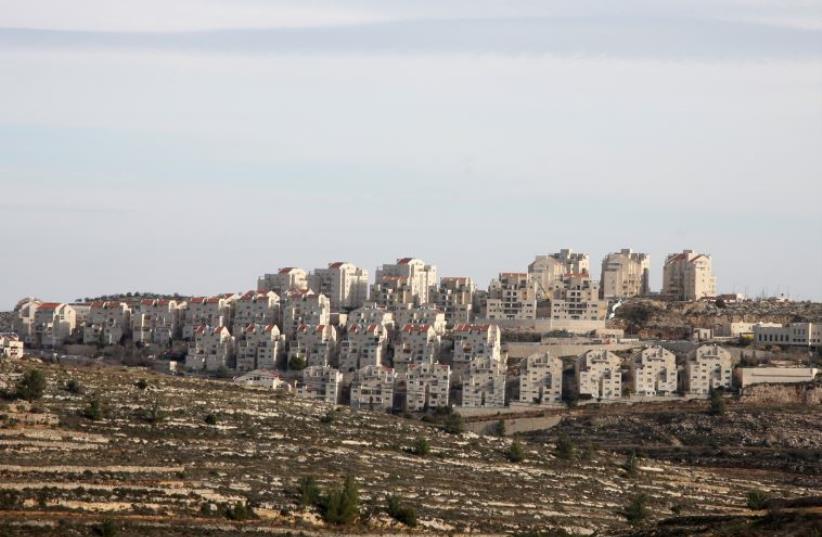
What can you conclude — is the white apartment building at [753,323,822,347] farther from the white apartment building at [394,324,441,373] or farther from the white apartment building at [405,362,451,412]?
the white apartment building at [405,362,451,412]

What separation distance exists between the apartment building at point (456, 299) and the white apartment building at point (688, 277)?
553 inches

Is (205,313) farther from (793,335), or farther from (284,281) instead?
(793,335)

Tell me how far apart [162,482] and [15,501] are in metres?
5.98

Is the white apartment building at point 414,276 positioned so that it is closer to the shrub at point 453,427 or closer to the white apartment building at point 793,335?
the white apartment building at point 793,335

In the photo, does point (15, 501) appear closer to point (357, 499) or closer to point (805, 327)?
point (357, 499)

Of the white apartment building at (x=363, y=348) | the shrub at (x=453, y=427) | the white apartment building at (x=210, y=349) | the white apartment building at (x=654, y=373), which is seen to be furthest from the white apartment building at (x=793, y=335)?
the shrub at (x=453, y=427)

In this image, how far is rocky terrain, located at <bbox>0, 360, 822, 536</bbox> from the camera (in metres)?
50.6

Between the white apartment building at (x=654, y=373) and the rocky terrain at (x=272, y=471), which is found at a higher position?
the white apartment building at (x=654, y=373)

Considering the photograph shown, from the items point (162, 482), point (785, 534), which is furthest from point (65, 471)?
point (785, 534)

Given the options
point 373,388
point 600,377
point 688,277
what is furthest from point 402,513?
point 688,277

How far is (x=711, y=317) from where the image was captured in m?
128

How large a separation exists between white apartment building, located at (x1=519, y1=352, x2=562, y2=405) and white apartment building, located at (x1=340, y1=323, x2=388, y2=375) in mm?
10381

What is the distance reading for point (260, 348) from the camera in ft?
388

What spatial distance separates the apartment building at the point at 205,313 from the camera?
12675cm
